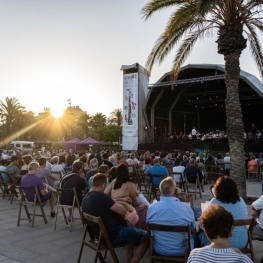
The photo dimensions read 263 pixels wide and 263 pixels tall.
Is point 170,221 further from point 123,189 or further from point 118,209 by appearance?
point 123,189

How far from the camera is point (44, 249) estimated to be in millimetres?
5016

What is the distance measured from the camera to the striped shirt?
2.21m

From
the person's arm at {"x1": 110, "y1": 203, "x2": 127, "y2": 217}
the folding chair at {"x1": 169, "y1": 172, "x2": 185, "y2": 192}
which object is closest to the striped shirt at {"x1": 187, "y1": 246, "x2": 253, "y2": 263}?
the person's arm at {"x1": 110, "y1": 203, "x2": 127, "y2": 217}

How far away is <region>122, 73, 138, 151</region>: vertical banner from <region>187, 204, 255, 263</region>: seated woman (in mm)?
21862

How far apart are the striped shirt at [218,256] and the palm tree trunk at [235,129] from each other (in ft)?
22.3

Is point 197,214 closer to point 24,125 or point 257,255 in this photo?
point 257,255

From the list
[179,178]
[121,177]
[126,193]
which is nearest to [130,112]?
[179,178]

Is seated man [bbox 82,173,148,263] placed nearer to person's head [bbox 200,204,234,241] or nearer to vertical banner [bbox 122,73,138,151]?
person's head [bbox 200,204,234,241]

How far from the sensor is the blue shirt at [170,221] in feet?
11.7

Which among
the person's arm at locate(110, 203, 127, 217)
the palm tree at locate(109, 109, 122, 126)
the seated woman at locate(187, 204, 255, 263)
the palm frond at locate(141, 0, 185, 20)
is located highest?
the palm tree at locate(109, 109, 122, 126)

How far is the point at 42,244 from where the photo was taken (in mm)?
5262

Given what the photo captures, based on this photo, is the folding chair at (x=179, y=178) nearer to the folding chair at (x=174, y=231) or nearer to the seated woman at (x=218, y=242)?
the folding chair at (x=174, y=231)

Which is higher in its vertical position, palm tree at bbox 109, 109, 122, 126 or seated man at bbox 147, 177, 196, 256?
palm tree at bbox 109, 109, 122, 126

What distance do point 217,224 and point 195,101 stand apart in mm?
27422
